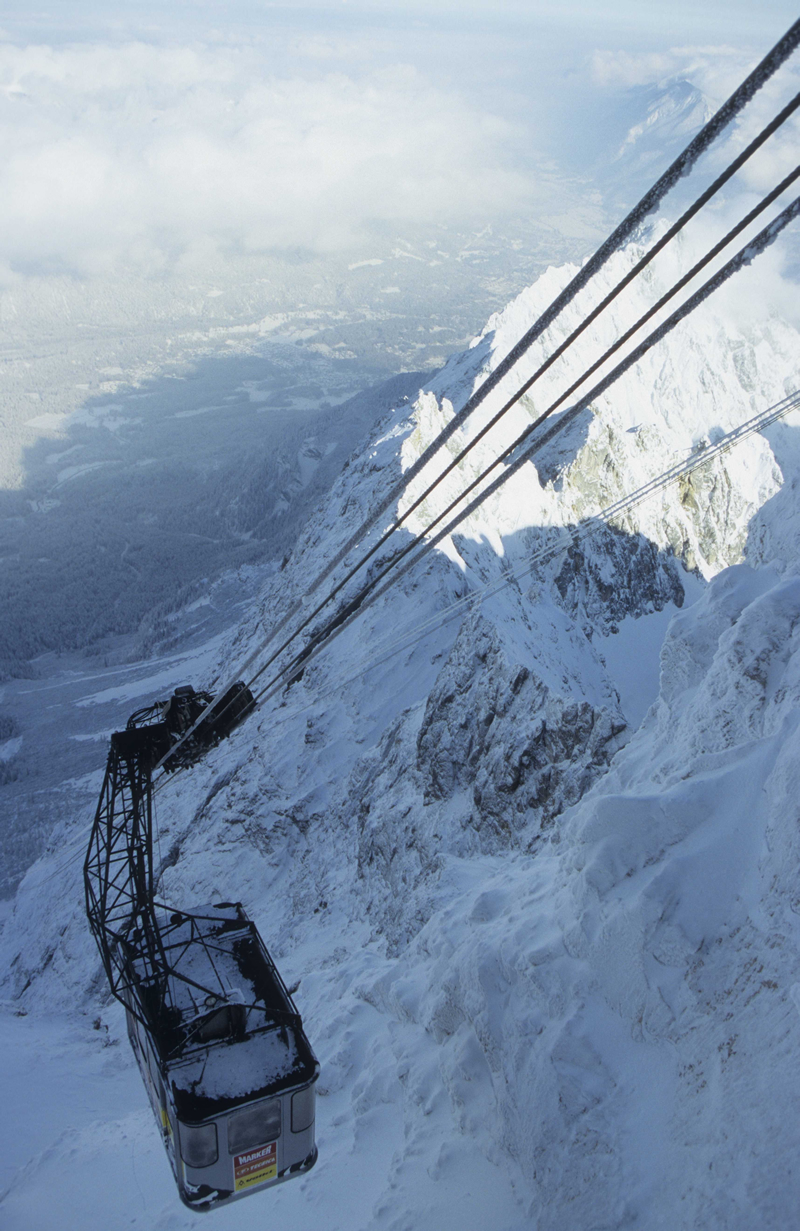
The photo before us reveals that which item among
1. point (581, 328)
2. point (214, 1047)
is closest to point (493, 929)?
point (214, 1047)

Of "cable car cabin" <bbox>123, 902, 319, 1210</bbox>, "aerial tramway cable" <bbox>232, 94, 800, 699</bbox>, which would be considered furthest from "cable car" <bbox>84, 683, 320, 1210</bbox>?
"aerial tramway cable" <bbox>232, 94, 800, 699</bbox>

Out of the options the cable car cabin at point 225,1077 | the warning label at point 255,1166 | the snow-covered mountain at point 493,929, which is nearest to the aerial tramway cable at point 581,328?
the snow-covered mountain at point 493,929

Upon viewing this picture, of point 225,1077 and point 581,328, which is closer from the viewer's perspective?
point 581,328

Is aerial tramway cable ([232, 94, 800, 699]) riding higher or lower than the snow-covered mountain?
higher

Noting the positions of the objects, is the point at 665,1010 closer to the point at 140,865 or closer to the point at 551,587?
the point at 140,865

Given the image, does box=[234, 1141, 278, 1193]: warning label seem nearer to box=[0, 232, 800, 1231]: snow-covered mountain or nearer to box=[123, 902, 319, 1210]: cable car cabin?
box=[123, 902, 319, 1210]: cable car cabin

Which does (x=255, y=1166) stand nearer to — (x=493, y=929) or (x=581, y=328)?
(x=493, y=929)

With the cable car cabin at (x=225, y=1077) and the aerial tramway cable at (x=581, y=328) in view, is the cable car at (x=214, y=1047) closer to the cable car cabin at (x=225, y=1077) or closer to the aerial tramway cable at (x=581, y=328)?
the cable car cabin at (x=225, y=1077)
